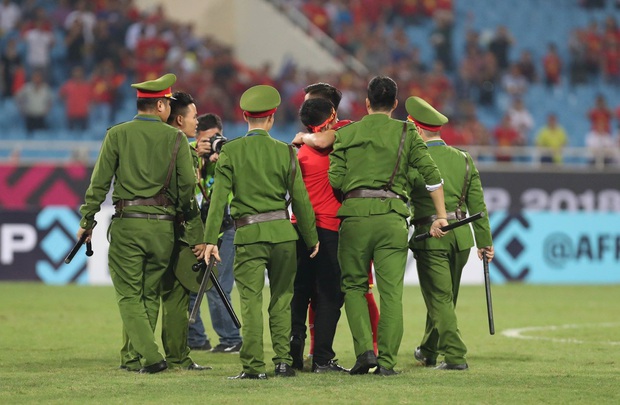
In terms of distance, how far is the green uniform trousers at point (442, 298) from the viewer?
9.40 m

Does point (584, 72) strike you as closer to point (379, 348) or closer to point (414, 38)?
point (414, 38)

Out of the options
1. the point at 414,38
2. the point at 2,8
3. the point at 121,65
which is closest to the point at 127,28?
the point at 121,65

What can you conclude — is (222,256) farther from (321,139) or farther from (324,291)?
(321,139)

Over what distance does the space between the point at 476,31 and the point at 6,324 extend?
17.5 m

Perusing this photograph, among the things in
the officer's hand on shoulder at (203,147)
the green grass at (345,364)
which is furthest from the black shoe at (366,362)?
the officer's hand on shoulder at (203,147)

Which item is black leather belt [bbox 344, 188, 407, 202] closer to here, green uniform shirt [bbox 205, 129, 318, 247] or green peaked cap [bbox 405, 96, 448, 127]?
green uniform shirt [bbox 205, 129, 318, 247]

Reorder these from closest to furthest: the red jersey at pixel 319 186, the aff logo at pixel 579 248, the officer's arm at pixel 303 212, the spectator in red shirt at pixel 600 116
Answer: the officer's arm at pixel 303 212
the red jersey at pixel 319 186
the aff logo at pixel 579 248
the spectator in red shirt at pixel 600 116

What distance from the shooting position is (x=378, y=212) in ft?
29.1

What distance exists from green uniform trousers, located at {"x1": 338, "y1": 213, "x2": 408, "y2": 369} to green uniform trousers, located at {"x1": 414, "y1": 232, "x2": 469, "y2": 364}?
62 cm

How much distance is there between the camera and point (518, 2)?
96.4 ft

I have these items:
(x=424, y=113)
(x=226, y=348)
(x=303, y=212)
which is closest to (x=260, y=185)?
(x=303, y=212)

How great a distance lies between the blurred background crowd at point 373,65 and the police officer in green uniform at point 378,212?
13.3m

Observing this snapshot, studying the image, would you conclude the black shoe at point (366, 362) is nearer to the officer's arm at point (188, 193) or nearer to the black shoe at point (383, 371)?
the black shoe at point (383, 371)

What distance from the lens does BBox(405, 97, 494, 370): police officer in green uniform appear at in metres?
9.42
